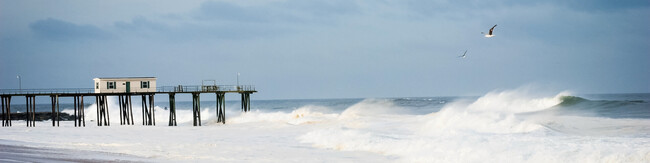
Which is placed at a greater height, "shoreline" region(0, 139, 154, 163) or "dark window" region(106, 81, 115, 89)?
"dark window" region(106, 81, 115, 89)

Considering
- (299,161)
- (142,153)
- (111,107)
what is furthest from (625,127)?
(111,107)

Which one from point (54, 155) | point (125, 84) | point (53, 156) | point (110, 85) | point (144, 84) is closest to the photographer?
point (53, 156)

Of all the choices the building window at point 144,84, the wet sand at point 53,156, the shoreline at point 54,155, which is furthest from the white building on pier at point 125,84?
the wet sand at point 53,156

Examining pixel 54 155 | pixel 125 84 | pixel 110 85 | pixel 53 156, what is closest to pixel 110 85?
pixel 110 85

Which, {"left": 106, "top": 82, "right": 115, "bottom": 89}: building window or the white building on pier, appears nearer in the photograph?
→ the white building on pier

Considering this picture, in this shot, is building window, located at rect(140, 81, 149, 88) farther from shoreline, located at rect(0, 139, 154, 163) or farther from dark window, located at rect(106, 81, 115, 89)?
shoreline, located at rect(0, 139, 154, 163)

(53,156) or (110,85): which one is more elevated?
(110,85)

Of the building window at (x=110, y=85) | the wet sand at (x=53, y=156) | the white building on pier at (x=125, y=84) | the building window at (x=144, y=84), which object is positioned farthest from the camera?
the building window at (x=144, y=84)

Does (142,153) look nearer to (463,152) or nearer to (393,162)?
(393,162)

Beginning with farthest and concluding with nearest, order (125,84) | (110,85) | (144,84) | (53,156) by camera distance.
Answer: (144,84), (125,84), (110,85), (53,156)

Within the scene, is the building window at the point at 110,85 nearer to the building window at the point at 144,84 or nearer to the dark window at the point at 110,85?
the dark window at the point at 110,85

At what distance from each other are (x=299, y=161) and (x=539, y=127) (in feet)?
40.7

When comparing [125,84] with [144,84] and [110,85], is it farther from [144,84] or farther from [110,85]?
[144,84]

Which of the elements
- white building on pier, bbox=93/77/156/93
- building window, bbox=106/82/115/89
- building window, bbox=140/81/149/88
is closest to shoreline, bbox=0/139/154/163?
white building on pier, bbox=93/77/156/93
